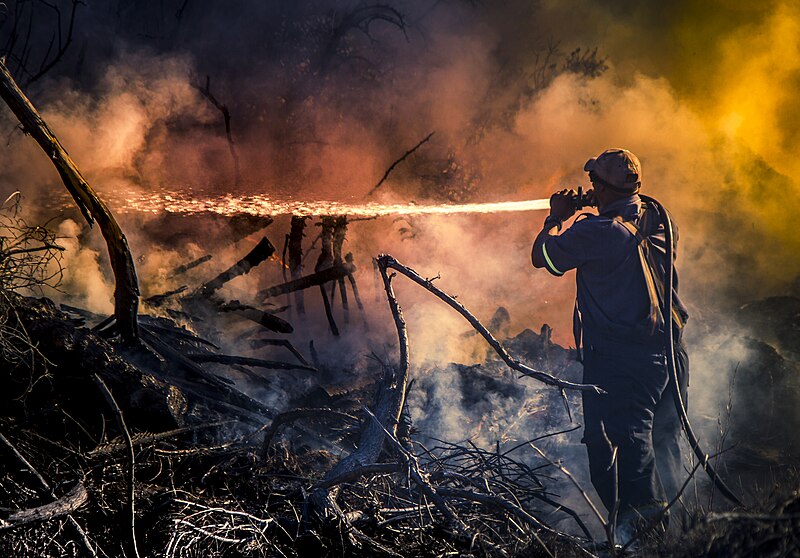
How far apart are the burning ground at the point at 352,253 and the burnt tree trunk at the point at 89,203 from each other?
24cm

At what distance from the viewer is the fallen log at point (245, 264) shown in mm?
6367

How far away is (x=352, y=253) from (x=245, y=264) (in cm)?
145

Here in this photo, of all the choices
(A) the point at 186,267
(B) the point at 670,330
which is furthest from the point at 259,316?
(B) the point at 670,330

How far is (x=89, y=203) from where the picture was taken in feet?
10.4

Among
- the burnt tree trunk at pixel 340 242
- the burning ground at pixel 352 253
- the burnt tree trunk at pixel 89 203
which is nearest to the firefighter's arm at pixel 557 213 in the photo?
the burning ground at pixel 352 253

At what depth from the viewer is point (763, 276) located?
28.7 feet

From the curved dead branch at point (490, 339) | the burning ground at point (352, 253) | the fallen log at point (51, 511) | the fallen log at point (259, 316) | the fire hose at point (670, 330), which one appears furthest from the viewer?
the fallen log at point (259, 316)

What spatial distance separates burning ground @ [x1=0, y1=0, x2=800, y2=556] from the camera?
2787 millimetres

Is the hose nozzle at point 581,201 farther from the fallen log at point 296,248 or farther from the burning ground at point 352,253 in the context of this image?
the fallen log at point 296,248

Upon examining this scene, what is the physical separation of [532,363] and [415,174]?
3.15 metres

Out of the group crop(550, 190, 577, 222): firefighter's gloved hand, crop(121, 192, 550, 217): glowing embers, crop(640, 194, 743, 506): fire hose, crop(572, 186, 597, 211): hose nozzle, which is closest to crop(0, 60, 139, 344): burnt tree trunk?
crop(550, 190, 577, 222): firefighter's gloved hand

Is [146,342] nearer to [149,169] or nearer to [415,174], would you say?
[149,169]

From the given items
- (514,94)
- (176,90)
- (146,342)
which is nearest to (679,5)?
(514,94)

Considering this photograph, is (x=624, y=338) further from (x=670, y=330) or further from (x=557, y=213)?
(x=557, y=213)
